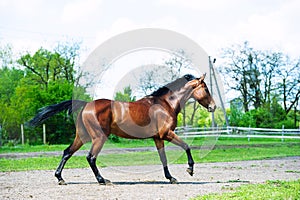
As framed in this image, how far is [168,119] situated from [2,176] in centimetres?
511

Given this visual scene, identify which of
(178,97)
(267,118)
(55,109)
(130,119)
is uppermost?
(178,97)

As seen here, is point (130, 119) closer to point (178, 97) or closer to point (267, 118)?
point (178, 97)

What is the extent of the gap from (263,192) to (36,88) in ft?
98.8

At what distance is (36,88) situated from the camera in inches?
1389

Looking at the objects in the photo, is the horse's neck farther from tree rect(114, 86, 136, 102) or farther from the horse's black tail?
tree rect(114, 86, 136, 102)

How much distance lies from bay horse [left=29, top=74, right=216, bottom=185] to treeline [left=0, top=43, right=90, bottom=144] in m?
20.1

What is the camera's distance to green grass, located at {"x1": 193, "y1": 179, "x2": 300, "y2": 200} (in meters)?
6.98

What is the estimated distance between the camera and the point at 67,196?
7656mm

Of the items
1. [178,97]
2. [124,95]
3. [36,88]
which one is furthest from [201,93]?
[36,88]

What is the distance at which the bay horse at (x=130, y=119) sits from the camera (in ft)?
30.2

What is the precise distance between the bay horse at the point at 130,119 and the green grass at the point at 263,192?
1.54m

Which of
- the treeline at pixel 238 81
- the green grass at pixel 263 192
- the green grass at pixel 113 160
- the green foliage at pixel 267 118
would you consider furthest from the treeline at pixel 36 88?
the green grass at pixel 263 192

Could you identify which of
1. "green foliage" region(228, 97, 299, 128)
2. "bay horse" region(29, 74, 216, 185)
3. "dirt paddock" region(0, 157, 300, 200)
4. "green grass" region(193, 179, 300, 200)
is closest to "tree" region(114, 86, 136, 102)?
"dirt paddock" region(0, 157, 300, 200)

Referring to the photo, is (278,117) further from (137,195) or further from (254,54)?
(137,195)
